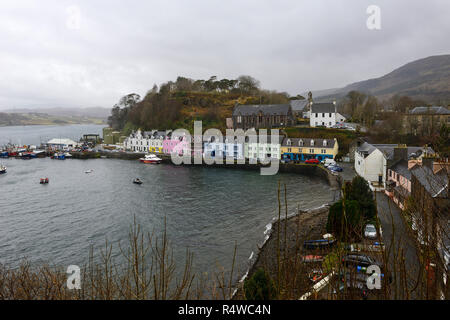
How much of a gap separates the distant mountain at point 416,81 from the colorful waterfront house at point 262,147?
8276 centimetres

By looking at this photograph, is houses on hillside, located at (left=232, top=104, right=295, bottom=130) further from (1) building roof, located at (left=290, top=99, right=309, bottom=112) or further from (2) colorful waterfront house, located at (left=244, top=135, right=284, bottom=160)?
(2) colorful waterfront house, located at (left=244, top=135, right=284, bottom=160)

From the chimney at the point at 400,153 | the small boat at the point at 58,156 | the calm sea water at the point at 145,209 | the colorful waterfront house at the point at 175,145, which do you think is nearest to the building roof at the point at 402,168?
the chimney at the point at 400,153

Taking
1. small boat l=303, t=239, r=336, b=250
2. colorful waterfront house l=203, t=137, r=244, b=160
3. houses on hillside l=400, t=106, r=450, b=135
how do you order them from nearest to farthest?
small boat l=303, t=239, r=336, b=250 → houses on hillside l=400, t=106, r=450, b=135 → colorful waterfront house l=203, t=137, r=244, b=160

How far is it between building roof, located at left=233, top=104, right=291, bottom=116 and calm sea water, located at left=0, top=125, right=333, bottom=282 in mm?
19527

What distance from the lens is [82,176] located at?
39.6 m

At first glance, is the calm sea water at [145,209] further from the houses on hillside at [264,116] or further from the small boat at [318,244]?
the houses on hillside at [264,116]

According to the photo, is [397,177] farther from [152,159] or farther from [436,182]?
[152,159]

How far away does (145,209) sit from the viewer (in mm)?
24750

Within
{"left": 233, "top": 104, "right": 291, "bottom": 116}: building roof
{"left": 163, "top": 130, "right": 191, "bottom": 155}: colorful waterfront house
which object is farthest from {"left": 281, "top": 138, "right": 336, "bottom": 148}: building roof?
{"left": 163, "top": 130, "right": 191, "bottom": 155}: colorful waterfront house

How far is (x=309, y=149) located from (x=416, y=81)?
130 meters

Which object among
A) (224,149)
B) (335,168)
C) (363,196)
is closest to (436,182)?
A: (363,196)

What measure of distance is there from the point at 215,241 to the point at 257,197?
10645 millimetres

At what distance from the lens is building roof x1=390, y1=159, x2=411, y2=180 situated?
70.3 feet
